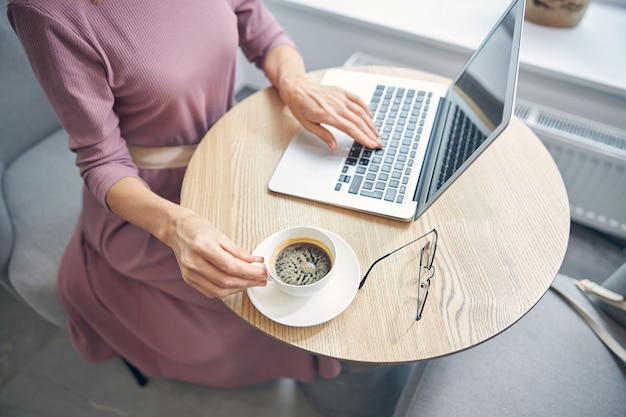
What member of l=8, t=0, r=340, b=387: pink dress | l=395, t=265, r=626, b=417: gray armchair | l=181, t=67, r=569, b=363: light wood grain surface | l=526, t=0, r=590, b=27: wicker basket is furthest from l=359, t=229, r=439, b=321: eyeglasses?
l=526, t=0, r=590, b=27: wicker basket

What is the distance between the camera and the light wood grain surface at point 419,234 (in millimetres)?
625

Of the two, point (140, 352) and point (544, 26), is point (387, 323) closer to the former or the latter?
point (140, 352)

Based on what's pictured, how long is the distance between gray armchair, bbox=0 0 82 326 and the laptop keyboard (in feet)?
2.63

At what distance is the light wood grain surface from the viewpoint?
0.63 metres

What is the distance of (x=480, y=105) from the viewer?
0.74 meters

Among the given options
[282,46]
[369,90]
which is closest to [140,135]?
[282,46]

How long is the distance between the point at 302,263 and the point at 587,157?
105cm

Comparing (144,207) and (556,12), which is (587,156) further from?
(144,207)

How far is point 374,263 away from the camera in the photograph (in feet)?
2.23

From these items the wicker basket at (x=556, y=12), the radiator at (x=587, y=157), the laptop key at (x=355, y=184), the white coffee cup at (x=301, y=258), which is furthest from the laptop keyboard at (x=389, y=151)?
the wicker basket at (x=556, y=12)

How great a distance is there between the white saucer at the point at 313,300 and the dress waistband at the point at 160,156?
37 cm

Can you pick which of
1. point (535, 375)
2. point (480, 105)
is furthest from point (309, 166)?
point (535, 375)

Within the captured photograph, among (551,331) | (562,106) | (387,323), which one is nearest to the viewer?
(387,323)

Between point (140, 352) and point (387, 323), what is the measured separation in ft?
2.36
